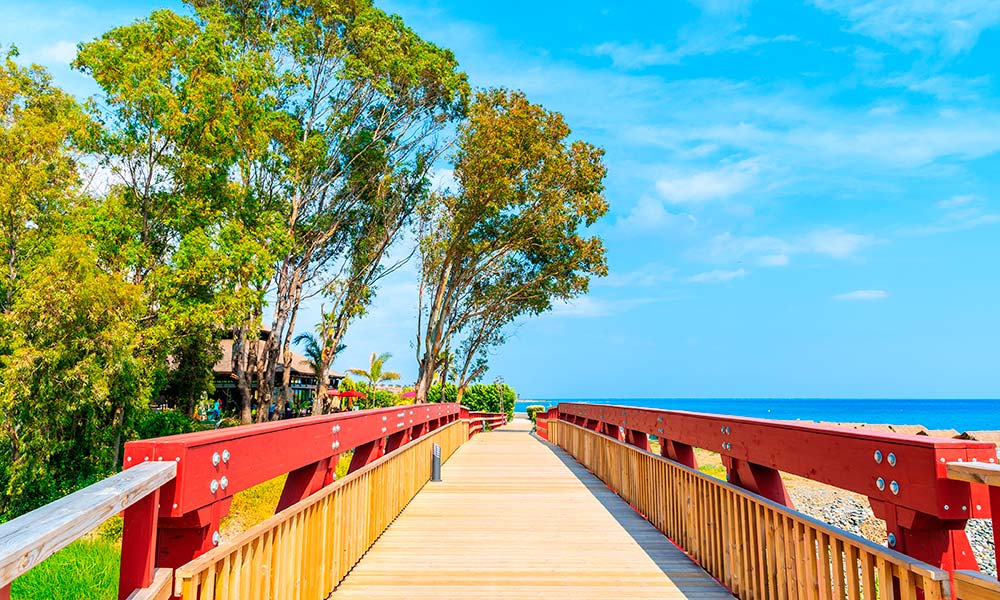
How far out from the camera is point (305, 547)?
10.6 feet

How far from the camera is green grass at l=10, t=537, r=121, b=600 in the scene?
770cm

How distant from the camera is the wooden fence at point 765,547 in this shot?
7.41ft

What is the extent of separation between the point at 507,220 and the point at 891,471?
1982cm

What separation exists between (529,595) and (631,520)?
7.99 feet

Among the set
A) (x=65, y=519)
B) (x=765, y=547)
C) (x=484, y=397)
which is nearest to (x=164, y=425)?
(x=484, y=397)

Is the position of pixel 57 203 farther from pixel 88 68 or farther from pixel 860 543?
pixel 860 543

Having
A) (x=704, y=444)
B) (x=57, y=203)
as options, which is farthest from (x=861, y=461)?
(x=57, y=203)

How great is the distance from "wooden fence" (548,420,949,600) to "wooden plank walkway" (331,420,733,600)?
0.66 ft

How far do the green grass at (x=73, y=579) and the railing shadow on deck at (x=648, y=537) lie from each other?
242 inches

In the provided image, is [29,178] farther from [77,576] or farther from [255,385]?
[255,385]

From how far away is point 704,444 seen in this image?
4.26 m

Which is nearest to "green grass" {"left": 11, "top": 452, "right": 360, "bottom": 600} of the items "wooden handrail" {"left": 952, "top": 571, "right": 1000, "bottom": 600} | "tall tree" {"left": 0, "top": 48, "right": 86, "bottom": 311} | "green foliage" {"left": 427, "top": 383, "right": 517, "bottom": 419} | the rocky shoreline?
"wooden handrail" {"left": 952, "top": 571, "right": 1000, "bottom": 600}

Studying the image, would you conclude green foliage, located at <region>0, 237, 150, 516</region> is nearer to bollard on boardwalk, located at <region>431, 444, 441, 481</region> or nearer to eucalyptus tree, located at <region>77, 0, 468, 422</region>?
eucalyptus tree, located at <region>77, 0, 468, 422</region>

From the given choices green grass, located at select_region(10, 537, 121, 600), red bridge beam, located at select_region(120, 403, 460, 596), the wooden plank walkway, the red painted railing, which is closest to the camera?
red bridge beam, located at select_region(120, 403, 460, 596)
